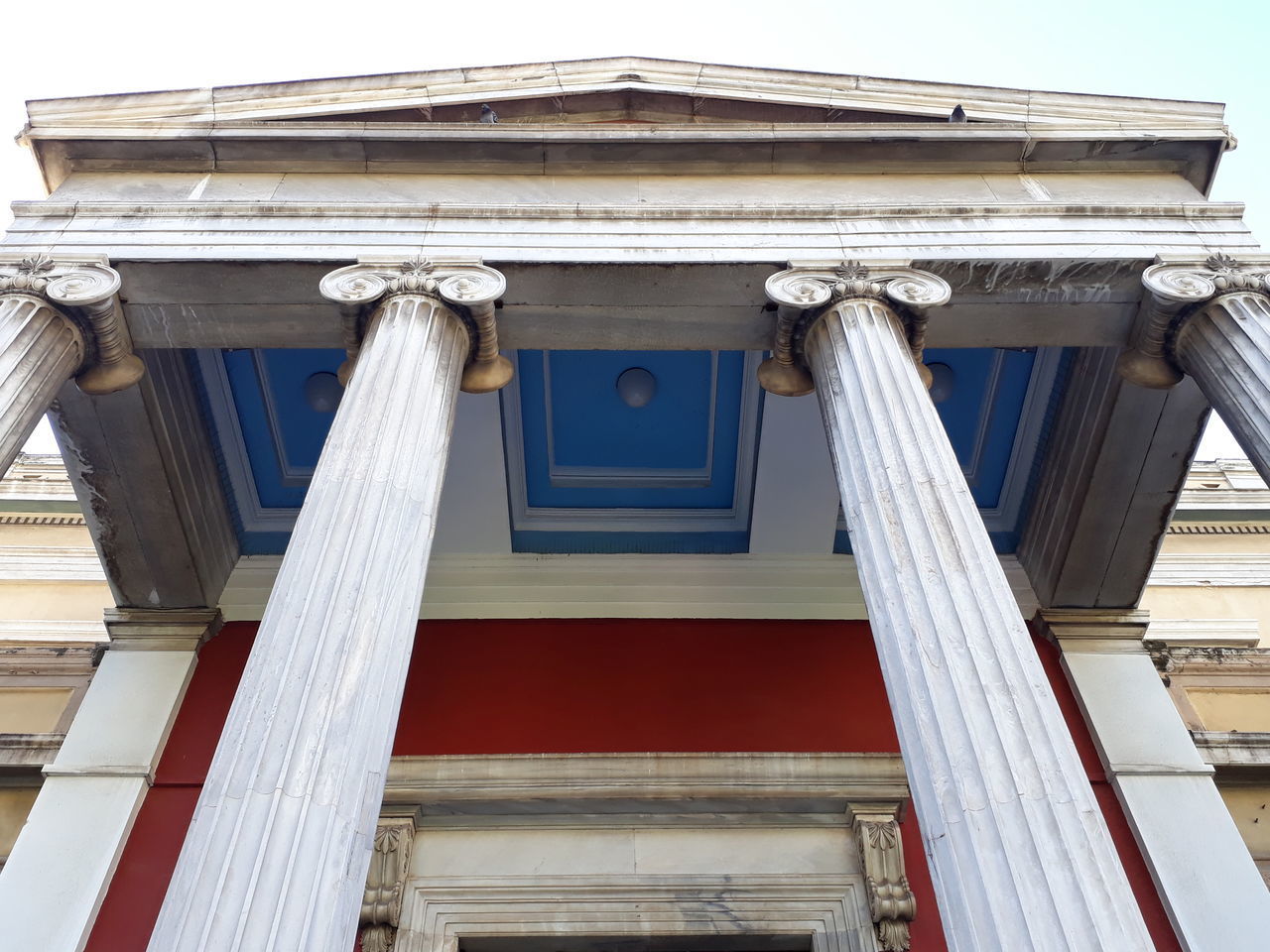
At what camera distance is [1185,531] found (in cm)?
1213

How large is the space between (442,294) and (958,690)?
12.6 ft

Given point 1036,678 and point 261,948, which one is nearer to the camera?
point 261,948

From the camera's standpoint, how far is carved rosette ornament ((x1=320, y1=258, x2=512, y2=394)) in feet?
21.3

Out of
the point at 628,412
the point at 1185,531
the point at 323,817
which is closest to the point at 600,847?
the point at 628,412

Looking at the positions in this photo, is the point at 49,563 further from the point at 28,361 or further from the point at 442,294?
the point at 442,294

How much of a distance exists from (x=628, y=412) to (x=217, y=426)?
3461 millimetres

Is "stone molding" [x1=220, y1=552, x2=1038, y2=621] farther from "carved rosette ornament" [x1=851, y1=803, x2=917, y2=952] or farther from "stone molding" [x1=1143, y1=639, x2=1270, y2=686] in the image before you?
"carved rosette ornament" [x1=851, y1=803, x2=917, y2=952]

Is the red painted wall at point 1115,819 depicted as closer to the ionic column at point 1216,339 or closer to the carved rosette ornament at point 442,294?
the ionic column at point 1216,339

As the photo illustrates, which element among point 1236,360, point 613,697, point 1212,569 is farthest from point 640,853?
point 1212,569

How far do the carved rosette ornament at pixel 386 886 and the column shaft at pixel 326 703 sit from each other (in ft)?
8.59

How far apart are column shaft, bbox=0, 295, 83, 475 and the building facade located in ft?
0.10

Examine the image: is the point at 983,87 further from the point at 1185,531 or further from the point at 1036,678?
the point at 1185,531

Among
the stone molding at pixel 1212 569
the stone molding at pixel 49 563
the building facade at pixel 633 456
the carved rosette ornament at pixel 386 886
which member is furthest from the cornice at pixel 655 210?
the stone molding at pixel 1212 569

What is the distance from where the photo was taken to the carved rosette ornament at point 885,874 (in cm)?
715
